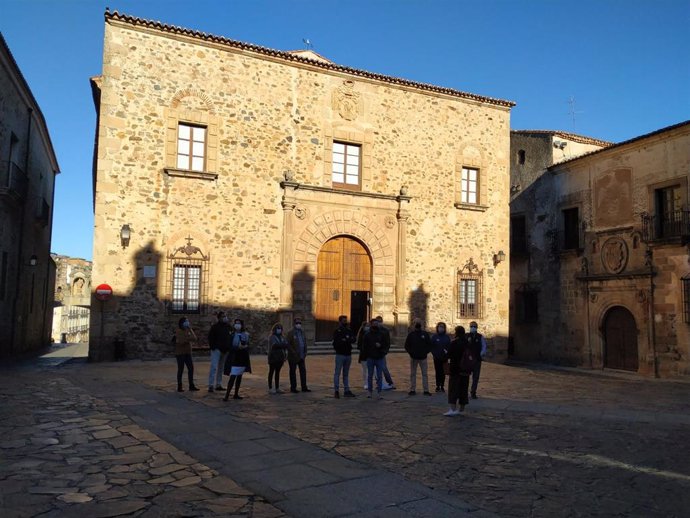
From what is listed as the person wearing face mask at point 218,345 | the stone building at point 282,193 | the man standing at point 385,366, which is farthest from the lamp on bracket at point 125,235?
the man standing at point 385,366

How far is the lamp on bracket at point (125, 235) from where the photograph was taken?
603 inches

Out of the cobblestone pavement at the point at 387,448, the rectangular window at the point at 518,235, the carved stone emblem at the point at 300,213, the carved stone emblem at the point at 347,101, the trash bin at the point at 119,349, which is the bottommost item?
the cobblestone pavement at the point at 387,448

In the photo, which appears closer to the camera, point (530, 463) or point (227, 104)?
point (530, 463)

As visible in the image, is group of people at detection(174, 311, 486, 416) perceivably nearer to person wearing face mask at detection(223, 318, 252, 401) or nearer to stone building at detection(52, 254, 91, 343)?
person wearing face mask at detection(223, 318, 252, 401)

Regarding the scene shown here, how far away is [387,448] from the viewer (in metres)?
6.37

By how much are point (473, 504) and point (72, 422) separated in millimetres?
5574

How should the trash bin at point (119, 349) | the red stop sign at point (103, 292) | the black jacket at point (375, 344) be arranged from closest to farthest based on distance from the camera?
the black jacket at point (375, 344), the red stop sign at point (103, 292), the trash bin at point (119, 349)

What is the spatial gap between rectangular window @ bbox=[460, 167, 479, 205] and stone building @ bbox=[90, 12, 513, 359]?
2.2 inches

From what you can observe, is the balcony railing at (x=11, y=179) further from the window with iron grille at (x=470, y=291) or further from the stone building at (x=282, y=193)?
the window with iron grille at (x=470, y=291)

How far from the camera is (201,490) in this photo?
15.5 feet

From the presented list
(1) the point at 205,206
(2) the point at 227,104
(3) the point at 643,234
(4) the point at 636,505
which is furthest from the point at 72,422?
(3) the point at 643,234

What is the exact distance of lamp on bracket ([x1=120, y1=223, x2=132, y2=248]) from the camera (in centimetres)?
1531

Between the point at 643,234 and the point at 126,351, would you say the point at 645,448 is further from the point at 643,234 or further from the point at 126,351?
the point at 643,234

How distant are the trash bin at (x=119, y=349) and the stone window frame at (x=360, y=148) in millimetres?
7941
